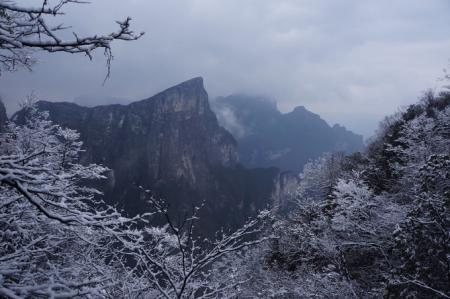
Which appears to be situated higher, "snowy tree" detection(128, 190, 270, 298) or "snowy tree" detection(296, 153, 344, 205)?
"snowy tree" detection(128, 190, 270, 298)

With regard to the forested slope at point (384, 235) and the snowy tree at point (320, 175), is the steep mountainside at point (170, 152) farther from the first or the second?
the forested slope at point (384, 235)

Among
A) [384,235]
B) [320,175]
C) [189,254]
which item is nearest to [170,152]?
[320,175]

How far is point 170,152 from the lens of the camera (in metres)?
124

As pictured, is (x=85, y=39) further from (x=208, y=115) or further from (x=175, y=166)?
(x=208, y=115)

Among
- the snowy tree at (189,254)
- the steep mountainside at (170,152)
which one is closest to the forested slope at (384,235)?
the snowy tree at (189,254)

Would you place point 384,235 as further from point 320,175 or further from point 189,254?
point 320,175

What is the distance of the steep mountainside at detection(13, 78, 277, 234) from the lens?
111m

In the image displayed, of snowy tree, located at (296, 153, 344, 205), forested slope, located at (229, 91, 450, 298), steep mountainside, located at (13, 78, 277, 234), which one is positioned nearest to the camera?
forested slope, located at (229, 91, 450, 298)

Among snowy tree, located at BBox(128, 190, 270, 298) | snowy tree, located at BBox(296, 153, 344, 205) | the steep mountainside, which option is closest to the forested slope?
snowy tree, located at BBox(128, 190, 270, 298)

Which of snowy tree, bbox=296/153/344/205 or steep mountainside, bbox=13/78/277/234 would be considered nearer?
snowy tree, bbox=296/153/344/205

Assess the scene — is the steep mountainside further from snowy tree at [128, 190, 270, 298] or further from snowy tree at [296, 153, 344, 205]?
snowy tree at [128, 190, 270, 298]

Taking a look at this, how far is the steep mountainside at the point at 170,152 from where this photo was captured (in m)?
111

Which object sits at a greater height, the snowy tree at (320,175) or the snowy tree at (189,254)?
the snowy tree at (189,254)

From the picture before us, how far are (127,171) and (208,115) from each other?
47908 mm
